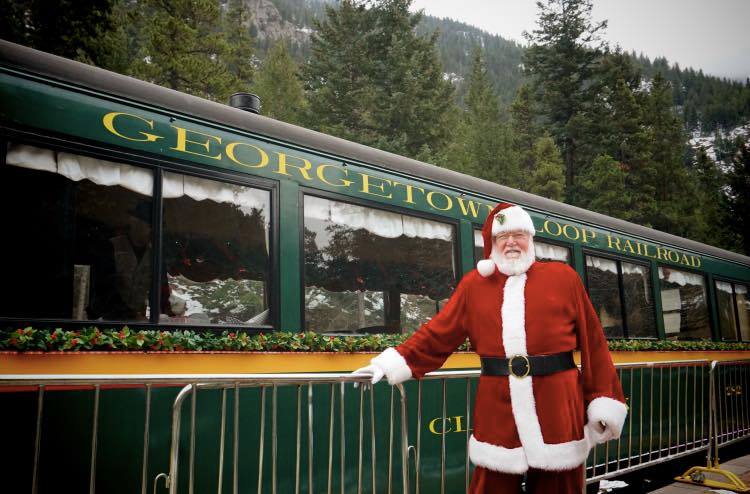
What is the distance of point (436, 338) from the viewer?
9.53 ft

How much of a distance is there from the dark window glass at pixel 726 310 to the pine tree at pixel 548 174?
1997 centimetres

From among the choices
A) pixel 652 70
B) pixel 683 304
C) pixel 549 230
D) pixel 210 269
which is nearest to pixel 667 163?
pixel 683 304

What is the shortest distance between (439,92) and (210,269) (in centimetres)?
2450

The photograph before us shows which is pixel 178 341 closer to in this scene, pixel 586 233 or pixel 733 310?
pixel 586 233

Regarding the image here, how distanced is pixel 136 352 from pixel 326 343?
4.20 ft

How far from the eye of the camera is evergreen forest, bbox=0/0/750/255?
2102 centimetres

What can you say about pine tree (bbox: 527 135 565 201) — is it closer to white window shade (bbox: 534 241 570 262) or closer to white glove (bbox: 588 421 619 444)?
white window shade (bbox: 534 241 570 262)

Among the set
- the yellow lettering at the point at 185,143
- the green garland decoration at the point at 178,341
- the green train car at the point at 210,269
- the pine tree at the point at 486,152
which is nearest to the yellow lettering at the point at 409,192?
the green train car at the point at 210,269

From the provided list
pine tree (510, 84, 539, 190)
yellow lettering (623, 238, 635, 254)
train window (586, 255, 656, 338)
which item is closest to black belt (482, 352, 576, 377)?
train window (586, 255, 656, 338)

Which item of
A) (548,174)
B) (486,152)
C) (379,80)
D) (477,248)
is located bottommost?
(477,248)

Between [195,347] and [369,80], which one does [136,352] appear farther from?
[369,80]

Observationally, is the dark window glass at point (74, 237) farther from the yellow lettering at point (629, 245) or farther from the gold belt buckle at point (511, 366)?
the yellow lettering at point (629, 245)

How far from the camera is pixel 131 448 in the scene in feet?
9.59

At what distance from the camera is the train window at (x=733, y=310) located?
8.48 meters
